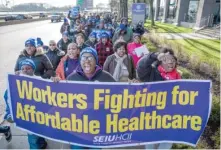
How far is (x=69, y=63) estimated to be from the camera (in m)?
4.35

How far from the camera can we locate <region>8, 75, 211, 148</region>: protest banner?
10.6 ft

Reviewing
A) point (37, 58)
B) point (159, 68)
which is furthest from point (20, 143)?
point (159, 68)

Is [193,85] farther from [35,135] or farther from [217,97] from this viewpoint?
[217,97]

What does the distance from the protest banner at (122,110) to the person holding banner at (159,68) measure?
0.21 meters

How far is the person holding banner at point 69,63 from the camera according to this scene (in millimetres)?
4301

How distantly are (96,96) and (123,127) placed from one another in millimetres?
540

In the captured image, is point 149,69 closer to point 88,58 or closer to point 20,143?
point 88,58

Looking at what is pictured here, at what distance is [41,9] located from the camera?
496 feet

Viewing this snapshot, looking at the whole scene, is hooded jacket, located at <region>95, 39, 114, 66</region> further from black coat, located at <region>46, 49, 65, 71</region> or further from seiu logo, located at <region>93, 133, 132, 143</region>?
seiu logo, located at <region>93, 133, 132, 143</region>

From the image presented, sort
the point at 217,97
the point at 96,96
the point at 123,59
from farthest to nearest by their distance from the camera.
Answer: the point at 217,97
the point at 123,59
the point at 96,96

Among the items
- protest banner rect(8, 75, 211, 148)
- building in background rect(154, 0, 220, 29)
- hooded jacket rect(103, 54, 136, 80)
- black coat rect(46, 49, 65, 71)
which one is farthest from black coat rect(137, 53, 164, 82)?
building in background rect(154, 0, 220, 29)

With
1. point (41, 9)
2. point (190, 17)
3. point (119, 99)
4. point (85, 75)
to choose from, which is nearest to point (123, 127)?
point (119, 99)

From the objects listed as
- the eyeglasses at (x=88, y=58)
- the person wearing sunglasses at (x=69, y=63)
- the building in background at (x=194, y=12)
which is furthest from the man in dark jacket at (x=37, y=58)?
the building in background at (x=194, y=12)

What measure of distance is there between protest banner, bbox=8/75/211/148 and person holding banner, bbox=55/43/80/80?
969mm
